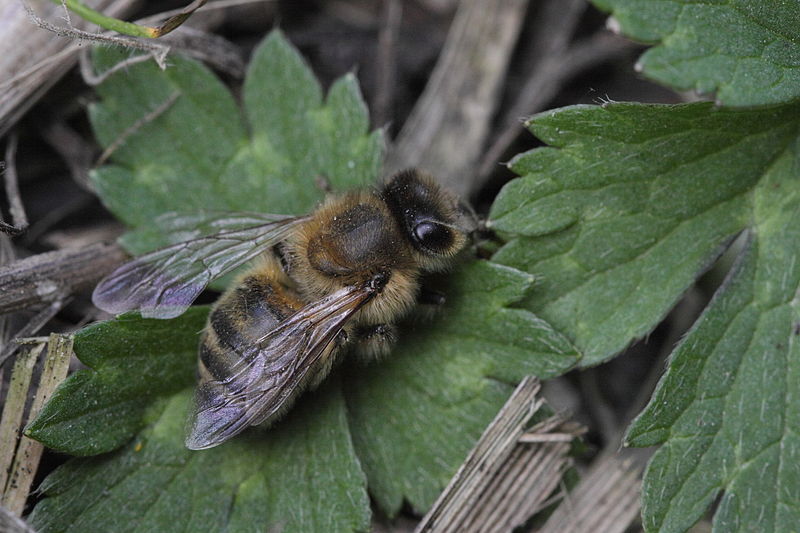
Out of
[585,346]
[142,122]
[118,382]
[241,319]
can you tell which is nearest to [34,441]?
[118,382]

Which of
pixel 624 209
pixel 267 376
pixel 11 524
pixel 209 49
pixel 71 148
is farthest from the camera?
pixel 71 148

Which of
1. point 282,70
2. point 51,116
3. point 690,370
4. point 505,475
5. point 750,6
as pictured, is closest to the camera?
point 750,6

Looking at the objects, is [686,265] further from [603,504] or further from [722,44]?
[603,504]

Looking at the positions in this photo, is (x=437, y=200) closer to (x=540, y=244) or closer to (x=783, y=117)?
(x=540, y=244)

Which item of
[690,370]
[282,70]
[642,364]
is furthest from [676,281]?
[282,70]

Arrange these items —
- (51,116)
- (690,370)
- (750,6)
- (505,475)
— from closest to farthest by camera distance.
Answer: (750,6), (690,370), (505,475), (51,116)

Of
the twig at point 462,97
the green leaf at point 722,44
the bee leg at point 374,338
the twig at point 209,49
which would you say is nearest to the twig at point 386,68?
the twig at point 462,97
